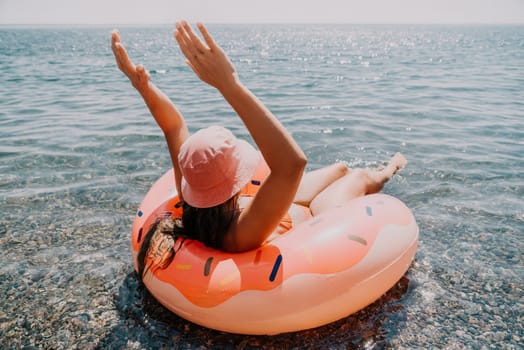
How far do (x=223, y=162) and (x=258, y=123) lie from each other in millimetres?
324

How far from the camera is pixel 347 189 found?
3.54m

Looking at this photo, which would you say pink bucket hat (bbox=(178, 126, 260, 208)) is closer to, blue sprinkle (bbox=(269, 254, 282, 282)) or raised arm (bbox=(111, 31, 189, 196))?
blue sprinkle (bbox=(269, 254, 282, 282))

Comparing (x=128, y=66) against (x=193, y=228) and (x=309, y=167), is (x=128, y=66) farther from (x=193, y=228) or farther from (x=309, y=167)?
(x=309, y=167)

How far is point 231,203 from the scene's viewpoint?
241 centimetres

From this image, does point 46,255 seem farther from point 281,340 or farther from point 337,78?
point 337,78

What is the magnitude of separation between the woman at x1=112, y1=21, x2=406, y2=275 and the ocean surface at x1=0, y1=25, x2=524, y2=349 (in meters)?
0.63

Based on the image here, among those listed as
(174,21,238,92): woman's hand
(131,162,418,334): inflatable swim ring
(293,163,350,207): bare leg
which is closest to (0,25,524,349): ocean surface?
(131,162,418,334): inflatable swim ring

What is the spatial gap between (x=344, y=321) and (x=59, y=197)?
11.0 feet

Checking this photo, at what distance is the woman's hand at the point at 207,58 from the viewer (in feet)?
6.21

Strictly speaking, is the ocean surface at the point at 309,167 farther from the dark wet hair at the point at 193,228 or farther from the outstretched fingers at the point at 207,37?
the outstretched fingers at the point at 207,37

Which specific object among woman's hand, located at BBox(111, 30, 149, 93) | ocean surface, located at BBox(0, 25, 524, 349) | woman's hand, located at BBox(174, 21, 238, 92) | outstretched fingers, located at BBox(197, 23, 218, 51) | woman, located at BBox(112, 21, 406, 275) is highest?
outstretched fingers, located at BBox(197, 23, 218, 51)

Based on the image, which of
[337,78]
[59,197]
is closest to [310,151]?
[59,197]

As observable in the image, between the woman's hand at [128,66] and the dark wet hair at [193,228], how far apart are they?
2.66 feet

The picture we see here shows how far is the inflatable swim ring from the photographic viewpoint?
7.98 ft
